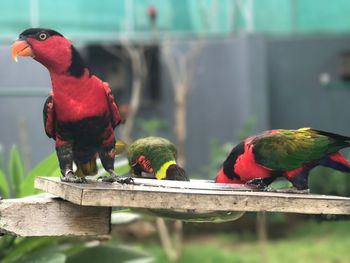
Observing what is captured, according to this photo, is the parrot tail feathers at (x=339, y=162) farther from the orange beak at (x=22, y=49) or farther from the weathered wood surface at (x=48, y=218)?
the orange beak at (x=22, y=49)

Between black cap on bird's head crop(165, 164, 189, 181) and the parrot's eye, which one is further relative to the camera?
black cap on bird's head crop(165, 164, 189, 181)

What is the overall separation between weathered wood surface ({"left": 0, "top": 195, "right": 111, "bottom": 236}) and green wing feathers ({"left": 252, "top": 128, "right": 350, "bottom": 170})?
52cm

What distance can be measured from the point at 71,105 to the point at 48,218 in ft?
1.05

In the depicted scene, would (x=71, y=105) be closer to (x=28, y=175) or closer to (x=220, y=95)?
(x=28, y=175)

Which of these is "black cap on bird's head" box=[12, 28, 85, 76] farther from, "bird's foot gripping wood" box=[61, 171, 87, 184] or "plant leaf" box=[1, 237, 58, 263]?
"plant leaf" box=[1, 237, 58, 263]

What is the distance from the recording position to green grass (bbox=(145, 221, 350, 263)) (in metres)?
5.99

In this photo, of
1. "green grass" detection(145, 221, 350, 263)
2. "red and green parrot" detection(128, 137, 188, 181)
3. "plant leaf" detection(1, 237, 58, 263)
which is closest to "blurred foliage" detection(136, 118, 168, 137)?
"green grass" detection(145, 221, 350, 263)

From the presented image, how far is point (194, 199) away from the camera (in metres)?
1.72

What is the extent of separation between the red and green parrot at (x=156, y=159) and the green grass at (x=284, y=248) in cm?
374

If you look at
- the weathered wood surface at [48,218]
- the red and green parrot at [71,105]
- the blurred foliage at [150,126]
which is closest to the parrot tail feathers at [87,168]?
the red and green parrot at [71,105]

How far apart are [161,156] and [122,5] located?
5.16 metres

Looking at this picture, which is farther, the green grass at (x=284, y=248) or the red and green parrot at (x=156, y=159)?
the green grass at (x=284, y=248)

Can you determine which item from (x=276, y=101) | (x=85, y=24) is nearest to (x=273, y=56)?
(x=276, y=101)

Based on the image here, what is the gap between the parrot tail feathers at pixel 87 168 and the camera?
2.00 m
